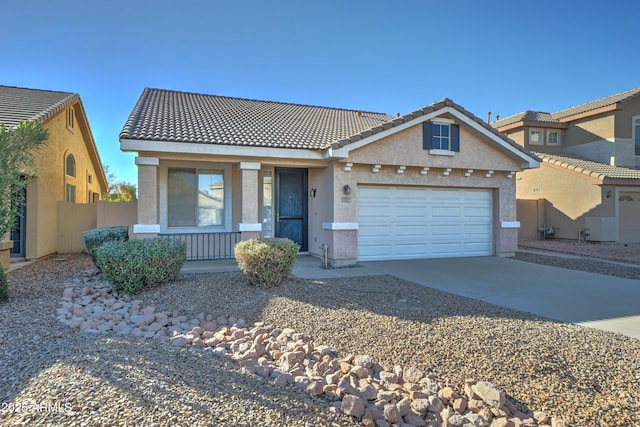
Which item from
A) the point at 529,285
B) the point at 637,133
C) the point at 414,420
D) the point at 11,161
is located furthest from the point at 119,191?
the point at 637,133

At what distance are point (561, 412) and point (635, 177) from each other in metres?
18.1

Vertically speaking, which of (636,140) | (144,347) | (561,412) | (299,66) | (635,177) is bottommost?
(561,412)

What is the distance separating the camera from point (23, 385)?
319cm

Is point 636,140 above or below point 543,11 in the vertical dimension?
below

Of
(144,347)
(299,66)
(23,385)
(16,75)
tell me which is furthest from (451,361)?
(16,75)

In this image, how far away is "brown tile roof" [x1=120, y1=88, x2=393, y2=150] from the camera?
965cm

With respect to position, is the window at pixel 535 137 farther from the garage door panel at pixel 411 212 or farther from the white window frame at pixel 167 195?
the white window frame at pixel 167 195

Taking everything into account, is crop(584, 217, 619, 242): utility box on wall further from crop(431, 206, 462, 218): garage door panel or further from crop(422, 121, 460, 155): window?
crop(422, 121, 460, 155): window

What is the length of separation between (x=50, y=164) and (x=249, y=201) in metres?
8.23

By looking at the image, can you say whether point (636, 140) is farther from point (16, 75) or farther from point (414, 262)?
point (16, 75)

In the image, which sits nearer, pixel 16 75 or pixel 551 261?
pixel 551 261

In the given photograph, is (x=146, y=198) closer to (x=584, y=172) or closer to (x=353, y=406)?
(x=353, y=406)

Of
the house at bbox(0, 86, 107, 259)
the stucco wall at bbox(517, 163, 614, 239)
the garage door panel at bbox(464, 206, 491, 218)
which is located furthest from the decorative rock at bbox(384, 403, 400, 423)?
the stucco wall at bbox(517, 163, 614, 239)

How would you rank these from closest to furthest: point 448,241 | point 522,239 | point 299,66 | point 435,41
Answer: point 448,241
point 435,41
point 299,66
point 522,239
